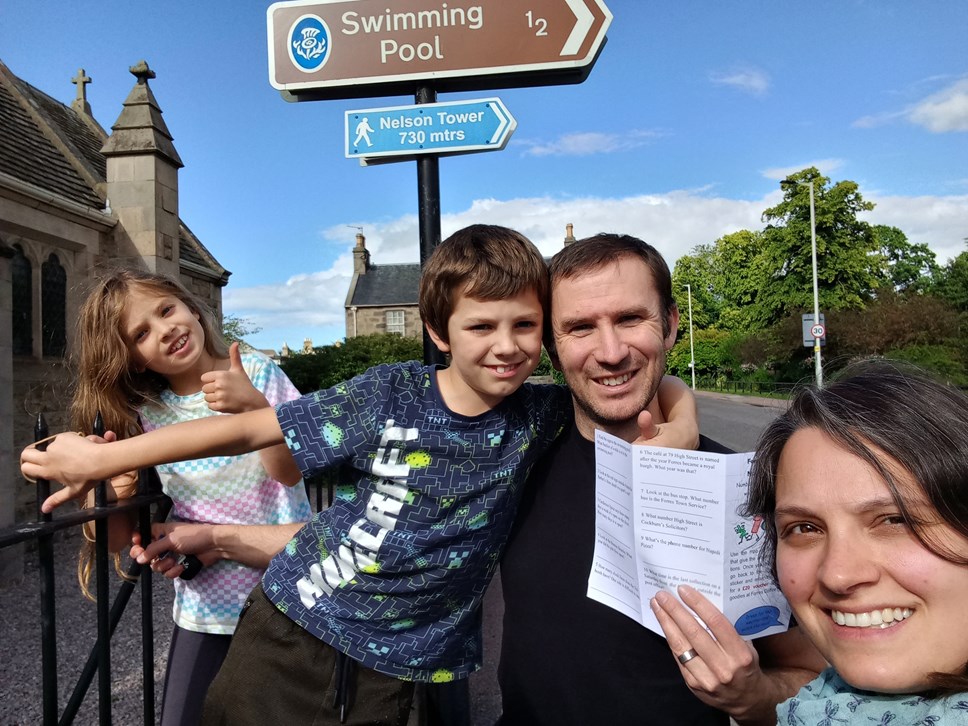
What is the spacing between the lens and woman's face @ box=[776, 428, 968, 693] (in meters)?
0.92

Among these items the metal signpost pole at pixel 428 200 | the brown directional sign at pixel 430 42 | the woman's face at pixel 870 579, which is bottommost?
the woman's face at pixel 870 579

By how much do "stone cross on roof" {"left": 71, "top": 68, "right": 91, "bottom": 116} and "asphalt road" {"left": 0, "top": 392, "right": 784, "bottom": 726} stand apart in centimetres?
1280

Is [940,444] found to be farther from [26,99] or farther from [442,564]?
[26,99]

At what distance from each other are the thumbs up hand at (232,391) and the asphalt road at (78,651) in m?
2.78

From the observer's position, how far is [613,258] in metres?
1.70

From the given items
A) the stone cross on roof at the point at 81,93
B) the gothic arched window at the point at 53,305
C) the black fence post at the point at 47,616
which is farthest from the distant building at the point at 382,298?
the black fence post at the point at 47,616

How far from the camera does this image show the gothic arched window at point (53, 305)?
32.4 ft

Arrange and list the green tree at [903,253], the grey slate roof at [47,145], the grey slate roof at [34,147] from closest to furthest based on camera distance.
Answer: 1. the grey slate roof at [34,147]
2. the grey slate roof at [47,145]
3. the green tree at [903,253]

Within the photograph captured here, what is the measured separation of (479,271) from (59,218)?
10.4 m

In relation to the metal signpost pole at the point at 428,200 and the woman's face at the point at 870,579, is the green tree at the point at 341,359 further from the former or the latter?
the woman's face at the point at 870,579

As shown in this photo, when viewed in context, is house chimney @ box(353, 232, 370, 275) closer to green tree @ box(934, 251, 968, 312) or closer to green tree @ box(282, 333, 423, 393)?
green tree @ box(282, 333, 423, 393)

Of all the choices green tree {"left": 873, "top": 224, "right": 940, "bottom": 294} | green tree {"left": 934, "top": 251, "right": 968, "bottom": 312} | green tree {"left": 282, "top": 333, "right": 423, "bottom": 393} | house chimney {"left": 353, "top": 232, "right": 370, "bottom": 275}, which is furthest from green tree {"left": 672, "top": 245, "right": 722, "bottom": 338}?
green tree {"left": 282, "top": 333, "right": 423, "bottom": 393}

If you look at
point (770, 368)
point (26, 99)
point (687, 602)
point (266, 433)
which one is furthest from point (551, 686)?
point (770, 368)

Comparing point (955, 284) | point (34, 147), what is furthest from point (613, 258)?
point (955, 284)
